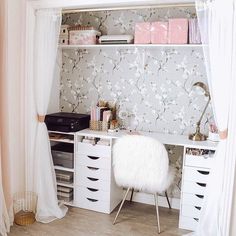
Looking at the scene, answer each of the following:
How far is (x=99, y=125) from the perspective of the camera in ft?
10.5

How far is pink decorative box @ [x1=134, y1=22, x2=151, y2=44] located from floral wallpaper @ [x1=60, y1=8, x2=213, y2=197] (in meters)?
0.22

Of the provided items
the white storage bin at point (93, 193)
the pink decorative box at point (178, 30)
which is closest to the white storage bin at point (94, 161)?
the white storage bin at point (93, 193)

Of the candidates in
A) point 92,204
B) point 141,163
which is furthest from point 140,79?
point 92,204

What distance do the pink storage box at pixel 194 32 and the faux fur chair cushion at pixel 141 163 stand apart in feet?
3.41

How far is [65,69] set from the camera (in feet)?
11.7

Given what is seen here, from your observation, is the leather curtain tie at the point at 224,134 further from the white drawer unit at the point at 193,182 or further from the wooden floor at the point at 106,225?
the wooden floor at the point at 106,225

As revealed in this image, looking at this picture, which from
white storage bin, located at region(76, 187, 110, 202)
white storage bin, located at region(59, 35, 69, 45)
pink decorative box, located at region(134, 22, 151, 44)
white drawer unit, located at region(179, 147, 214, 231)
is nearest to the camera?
white drawer unit, located at region(179, 147, 214, 231)

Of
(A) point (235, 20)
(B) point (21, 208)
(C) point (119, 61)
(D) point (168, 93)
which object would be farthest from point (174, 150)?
(B) point (21, 208)

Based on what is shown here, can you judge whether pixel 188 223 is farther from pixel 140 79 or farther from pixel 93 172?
pixel 140 79

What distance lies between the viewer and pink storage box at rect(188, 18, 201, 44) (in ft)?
8.89

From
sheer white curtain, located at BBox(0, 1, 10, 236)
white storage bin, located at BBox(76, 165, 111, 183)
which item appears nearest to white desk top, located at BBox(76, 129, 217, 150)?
white storage bin, located at BBox(76, 165, 111, 183)

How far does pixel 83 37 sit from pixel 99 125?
3.27 feet

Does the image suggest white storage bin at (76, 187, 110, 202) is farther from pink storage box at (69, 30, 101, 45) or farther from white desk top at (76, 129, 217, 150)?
pink storage box at (69, 30, 101, 45)

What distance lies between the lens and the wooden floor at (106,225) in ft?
8.70
